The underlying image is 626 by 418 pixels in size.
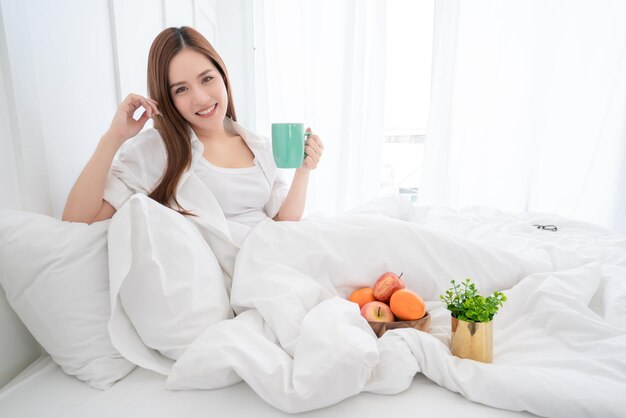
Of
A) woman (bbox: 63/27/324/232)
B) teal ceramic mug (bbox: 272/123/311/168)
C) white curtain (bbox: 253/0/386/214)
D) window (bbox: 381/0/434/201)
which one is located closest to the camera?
woman (bbox: 63/27/324/232)

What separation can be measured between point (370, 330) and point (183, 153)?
0.76m

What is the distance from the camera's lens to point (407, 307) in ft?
2.70

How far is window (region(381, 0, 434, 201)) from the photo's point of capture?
290 cm

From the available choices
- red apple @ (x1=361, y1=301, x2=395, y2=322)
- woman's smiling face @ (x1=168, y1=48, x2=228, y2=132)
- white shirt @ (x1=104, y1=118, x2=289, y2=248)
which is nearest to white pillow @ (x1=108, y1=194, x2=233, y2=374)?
white shirt @ (x1=104, y1=118, x2=289, y2=248)

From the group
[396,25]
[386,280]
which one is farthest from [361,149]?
[386,280]

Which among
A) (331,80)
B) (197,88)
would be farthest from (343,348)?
(331,80)

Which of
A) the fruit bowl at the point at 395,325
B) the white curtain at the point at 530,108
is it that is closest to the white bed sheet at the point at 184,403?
the fruit bowl at the point at 395,325

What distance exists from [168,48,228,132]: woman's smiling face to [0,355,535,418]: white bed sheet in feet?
2.64

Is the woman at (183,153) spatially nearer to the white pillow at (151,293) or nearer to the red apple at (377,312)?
the white pillow at (151,293)

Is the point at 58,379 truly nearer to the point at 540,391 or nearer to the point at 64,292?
the point at 64,292

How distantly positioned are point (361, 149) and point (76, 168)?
2.15m

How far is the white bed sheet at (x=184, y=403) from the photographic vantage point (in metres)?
0.62

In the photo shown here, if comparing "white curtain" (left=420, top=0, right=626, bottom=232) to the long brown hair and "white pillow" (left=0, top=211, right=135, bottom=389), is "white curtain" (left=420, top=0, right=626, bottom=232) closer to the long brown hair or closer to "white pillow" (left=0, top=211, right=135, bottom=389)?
the long brown hair

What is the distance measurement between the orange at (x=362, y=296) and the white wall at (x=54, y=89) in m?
0.73
